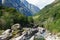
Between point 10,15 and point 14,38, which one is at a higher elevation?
point 10,15

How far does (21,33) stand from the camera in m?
61.9

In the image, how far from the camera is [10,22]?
78.2 metres

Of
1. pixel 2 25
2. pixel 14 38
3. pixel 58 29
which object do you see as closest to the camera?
pixel 14 38

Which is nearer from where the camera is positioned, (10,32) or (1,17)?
(10,32)

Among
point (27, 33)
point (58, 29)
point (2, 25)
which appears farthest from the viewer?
point (58, 29)

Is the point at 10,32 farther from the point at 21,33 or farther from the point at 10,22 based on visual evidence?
the point at 10,22

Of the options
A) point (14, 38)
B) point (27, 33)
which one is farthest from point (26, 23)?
point (14, 38)

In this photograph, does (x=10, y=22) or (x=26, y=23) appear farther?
(x=26, y=23)

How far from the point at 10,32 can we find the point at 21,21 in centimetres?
2944

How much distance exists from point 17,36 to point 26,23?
3592cm

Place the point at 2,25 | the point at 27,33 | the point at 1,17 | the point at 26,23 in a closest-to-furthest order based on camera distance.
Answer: the point at 27,33, the point at 2,25, the point at 1,17, the point at 26,23

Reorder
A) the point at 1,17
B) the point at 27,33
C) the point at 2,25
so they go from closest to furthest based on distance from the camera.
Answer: the point at 27,33
the point at 2,25
the point at 1,17

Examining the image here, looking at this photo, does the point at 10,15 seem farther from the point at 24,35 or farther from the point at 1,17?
the point at 24,35

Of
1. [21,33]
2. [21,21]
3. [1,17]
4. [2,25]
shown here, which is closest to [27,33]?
[21,33]
